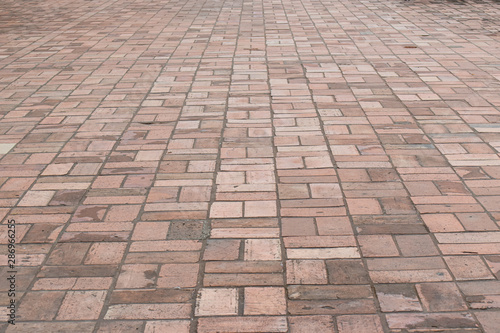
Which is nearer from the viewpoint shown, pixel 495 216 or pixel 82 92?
pixel 495 216

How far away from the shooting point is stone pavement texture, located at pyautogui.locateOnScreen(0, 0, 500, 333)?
1965 mm

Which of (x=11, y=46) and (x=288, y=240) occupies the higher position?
(x=288, y=240)

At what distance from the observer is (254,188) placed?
9.16 feet

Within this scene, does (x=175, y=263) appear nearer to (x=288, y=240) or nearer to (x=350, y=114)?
(x=288, y=240)

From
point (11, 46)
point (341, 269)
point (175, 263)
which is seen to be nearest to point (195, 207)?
point (175, 263)

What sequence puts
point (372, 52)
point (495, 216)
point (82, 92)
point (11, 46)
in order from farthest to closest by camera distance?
point (11, 46) → point (372, 52) → point (82, 92) → point (495, 216)

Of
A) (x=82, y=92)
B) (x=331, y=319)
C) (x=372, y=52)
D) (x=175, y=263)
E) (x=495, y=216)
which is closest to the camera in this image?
(x=331, y=319)

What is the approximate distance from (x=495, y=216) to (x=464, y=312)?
0.75 metres

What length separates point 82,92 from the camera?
444cm

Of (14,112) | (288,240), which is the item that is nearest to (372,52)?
(14,112)

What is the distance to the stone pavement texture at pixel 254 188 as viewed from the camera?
6.45 feet

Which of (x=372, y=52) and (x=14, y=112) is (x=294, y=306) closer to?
(x=14, y=112)

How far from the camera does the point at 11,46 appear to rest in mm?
6090

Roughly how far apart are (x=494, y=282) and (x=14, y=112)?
10.7 feet
